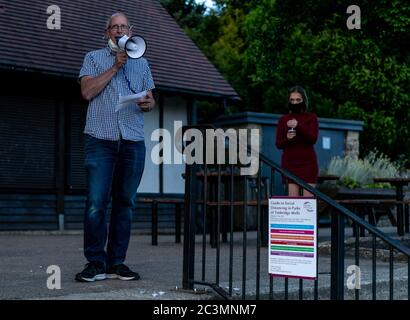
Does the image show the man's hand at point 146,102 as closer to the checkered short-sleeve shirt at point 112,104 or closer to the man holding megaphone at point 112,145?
the man holding megaphone at point 112,145

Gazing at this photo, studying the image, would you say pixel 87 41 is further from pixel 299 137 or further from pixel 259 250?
pixel 259 250

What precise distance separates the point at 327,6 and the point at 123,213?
18.5 ft

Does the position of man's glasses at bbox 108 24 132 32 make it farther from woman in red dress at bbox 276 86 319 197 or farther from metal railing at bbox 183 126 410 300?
woman in red dress at bbox 276 86 319 197

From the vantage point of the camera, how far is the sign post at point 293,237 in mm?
4871

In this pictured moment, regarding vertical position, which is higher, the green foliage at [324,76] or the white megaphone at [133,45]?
the green foliage at [324,76]

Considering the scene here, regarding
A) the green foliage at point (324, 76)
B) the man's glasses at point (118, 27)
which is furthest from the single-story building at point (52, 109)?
the man's glasses at point (118, 27)

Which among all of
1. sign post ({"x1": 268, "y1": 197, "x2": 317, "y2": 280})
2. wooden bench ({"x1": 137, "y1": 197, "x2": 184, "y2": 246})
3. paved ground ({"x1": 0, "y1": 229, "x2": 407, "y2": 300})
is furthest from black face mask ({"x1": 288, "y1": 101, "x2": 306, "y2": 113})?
sign post ({"x1": 268, "y1": 197, "x2": 317, "y2": 280})

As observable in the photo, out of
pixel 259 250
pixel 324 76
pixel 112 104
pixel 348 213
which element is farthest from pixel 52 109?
pixel 324 76

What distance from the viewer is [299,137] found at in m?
8.16

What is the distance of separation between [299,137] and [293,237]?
10.8ft

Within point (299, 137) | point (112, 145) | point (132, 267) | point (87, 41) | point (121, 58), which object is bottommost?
point (132, 267)

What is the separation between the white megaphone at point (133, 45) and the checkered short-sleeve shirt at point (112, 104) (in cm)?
37

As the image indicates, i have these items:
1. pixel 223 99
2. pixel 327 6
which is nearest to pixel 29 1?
pixel 223 99

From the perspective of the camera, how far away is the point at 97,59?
19.2 feet
